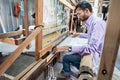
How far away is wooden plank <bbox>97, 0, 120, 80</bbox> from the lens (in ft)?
0.98

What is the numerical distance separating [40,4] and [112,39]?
0.83m

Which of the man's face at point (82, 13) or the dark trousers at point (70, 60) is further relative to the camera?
the dark trousers at point (70, 60)

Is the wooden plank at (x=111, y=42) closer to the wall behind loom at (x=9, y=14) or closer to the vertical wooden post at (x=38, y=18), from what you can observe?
the vertical wooden post at (x=38, y=18)

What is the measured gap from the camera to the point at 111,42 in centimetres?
32

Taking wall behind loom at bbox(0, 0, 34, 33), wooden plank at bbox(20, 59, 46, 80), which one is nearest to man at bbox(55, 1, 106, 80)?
wooden plank at bbox(20, 59, 46, 80)

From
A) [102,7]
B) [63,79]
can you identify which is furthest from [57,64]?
[102,7]

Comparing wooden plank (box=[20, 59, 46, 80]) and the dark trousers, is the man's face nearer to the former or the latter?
the dark trousers

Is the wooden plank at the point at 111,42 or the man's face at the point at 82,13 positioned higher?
the man's face at the point at 82,13

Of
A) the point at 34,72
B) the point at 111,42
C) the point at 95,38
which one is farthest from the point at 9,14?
the point at 111,42

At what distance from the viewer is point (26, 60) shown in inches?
72.5

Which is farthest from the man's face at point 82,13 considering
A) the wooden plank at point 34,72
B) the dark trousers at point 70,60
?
the wooden plank at point 34,72

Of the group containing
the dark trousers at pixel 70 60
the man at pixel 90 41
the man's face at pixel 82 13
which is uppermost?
the man's face at pixel 82 13

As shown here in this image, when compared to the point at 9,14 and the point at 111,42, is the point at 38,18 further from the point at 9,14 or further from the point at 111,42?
the point at 9,14

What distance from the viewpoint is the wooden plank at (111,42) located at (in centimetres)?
30
